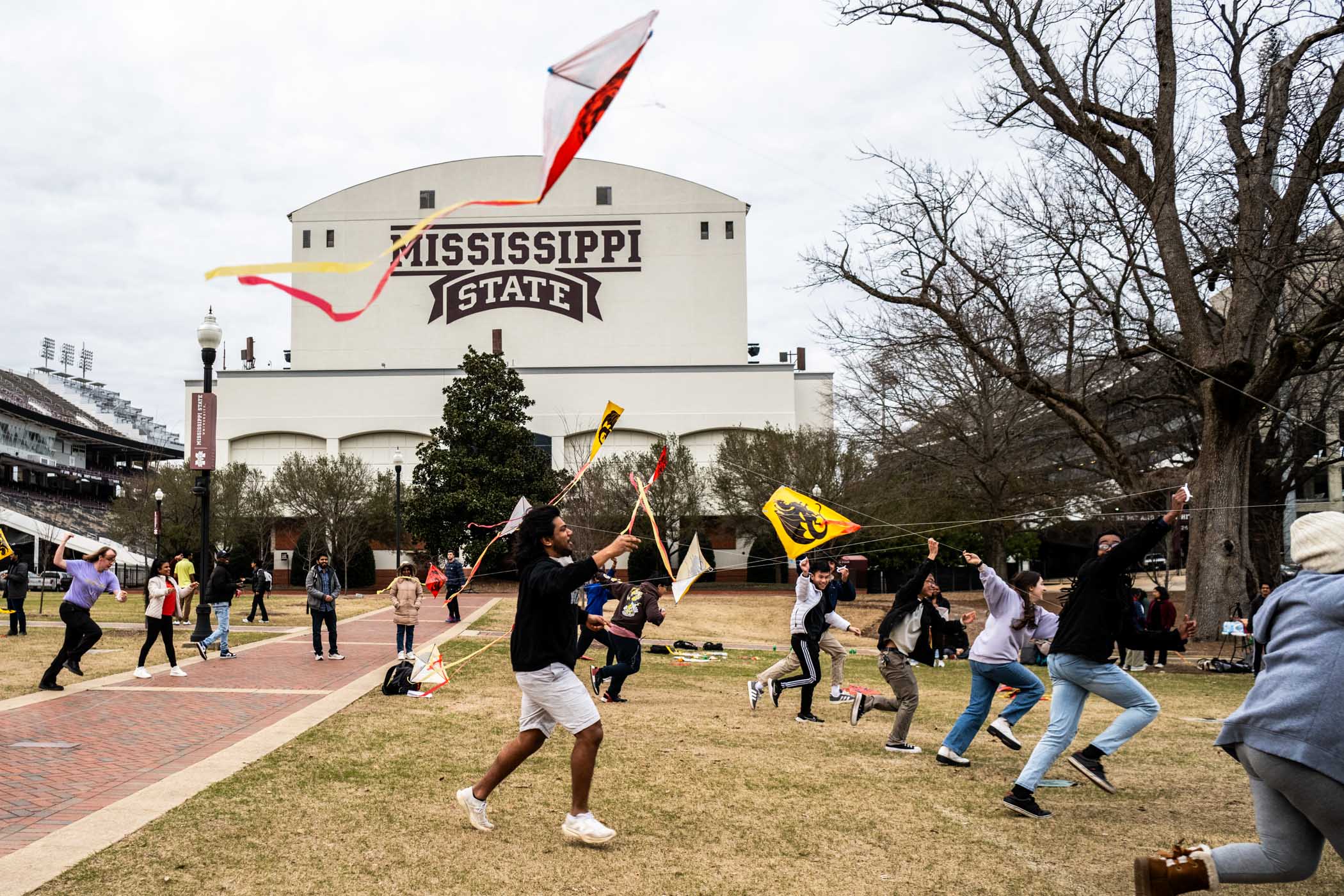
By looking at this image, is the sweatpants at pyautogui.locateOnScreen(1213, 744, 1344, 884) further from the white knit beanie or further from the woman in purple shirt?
the woman in purple shirt

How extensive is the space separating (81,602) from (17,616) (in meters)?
9.77

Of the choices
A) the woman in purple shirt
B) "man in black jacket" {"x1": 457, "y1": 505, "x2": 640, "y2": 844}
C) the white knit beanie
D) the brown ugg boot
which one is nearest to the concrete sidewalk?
the woman in purple shirt

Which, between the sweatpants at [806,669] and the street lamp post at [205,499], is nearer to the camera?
the sweatpants at [806,669]

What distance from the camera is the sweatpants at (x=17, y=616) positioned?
1927 cm

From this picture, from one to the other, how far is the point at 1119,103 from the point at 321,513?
4010cm

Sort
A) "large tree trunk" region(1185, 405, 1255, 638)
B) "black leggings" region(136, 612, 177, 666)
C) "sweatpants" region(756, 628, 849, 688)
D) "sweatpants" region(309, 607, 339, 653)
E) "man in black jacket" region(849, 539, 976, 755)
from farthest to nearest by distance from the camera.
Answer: "large tree trunk" region(1185, 405, 1255, 638)
"sweatpants" region(309, 607, 339, 653)
"black leggings" region(136, 612, 177, 666)
"sweatpants" region(756, 628, 849, 688)
"man in black jacket" region(849, 539, 976, 755)

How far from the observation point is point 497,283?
60562 millimetres

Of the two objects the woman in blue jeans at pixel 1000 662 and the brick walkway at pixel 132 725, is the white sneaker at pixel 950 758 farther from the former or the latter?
the brick walkway at pixel 132 725

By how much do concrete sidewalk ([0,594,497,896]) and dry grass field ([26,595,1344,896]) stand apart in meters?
0.25

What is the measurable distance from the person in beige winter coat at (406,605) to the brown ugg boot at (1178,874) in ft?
37.7

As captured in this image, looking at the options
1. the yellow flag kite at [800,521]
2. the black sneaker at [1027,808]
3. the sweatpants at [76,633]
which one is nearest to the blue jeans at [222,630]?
the sweatpants at [76,633]

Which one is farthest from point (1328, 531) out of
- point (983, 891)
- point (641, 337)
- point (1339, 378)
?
point (641, 337)

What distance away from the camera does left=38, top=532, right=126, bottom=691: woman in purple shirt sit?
11.6 m

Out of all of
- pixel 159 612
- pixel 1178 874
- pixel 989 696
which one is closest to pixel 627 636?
pixel 989 696
